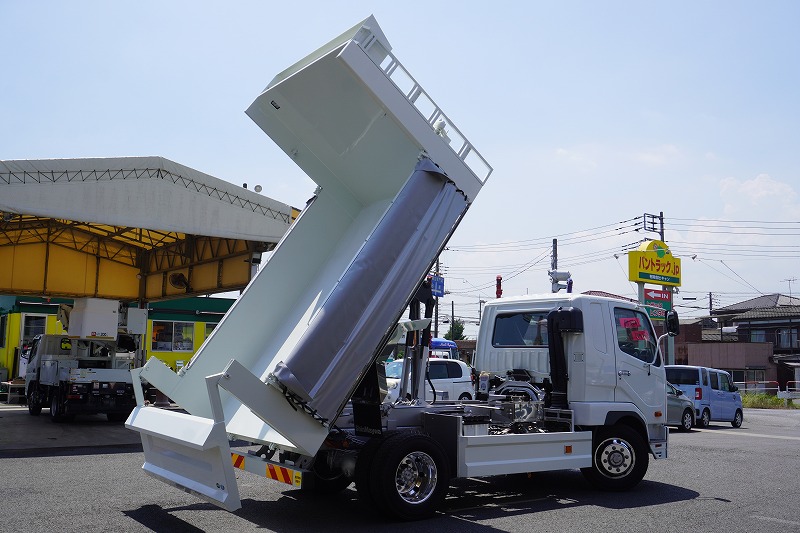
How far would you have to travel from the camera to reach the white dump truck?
6.63 meters

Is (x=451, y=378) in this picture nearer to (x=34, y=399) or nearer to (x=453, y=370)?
(x=453, y=370)

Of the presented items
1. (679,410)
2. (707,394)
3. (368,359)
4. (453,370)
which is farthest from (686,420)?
(368,359)

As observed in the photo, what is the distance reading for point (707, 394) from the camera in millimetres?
23453

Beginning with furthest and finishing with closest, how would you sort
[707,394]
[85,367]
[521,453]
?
[707,394]
[85,367]
[521,453]

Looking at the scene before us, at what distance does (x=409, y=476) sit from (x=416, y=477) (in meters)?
0.09

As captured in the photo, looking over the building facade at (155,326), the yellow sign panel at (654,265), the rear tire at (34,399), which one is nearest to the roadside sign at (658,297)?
the yellow sign panel at (654,265)

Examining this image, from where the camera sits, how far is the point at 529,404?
9.39 meters

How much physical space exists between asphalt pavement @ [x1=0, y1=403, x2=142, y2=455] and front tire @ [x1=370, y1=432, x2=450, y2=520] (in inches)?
344

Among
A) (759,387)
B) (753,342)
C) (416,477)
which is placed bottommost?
(759,387)

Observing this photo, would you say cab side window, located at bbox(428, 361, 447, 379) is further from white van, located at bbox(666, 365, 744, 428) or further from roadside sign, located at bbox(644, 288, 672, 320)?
roadside sign, located at bbox(644, 288, 672, 320)

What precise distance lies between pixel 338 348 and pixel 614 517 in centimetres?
358

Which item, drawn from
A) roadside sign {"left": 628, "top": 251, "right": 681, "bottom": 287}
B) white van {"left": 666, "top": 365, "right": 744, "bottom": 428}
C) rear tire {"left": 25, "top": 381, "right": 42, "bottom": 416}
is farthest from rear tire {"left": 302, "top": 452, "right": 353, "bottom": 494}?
roadside sign {"left": 628, "top": 251, "right": 681, "bottom": 287}

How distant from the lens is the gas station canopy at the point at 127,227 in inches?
596

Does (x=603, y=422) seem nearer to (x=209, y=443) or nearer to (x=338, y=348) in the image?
(x=338, y=348)
